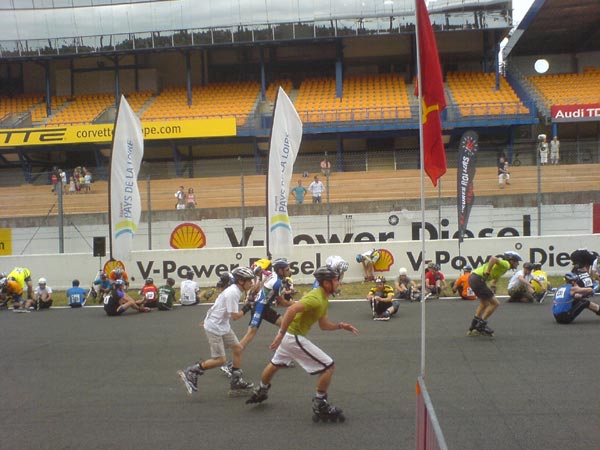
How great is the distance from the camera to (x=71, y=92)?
1411 inches

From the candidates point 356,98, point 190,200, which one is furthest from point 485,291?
point 356,98

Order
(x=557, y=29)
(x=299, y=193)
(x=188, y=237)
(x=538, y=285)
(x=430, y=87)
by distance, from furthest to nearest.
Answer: (x=557, y=29), (x=299, y=193), (x=188, y=237), (x=538, y=285), (x=430, y=87)

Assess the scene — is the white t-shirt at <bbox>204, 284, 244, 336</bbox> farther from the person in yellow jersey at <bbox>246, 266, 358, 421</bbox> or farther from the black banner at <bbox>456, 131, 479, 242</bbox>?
the black banner at <bbox>456, 131, 479, 242</bbox>

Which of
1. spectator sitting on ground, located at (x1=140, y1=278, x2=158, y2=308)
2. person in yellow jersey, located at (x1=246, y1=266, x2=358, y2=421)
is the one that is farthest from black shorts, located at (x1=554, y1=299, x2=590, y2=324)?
spectator sitting on ground, located at (x1=140, y1=278, x2=158, y2=308)

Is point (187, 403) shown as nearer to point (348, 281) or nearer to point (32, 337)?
point (32, 337)

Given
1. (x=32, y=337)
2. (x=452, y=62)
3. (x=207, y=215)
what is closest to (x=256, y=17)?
(x=452, y=62)

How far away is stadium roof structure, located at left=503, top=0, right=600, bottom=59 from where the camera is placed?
28.8m

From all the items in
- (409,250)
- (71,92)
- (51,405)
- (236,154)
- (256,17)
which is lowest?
(51,405)

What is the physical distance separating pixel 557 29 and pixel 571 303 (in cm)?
2520

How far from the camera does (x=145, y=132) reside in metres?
28.6

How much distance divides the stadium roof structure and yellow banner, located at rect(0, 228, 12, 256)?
25.3 m

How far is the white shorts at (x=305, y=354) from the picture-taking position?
6375 mm

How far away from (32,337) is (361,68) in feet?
90.7

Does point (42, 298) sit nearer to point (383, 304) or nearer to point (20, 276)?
point (20, 276)
